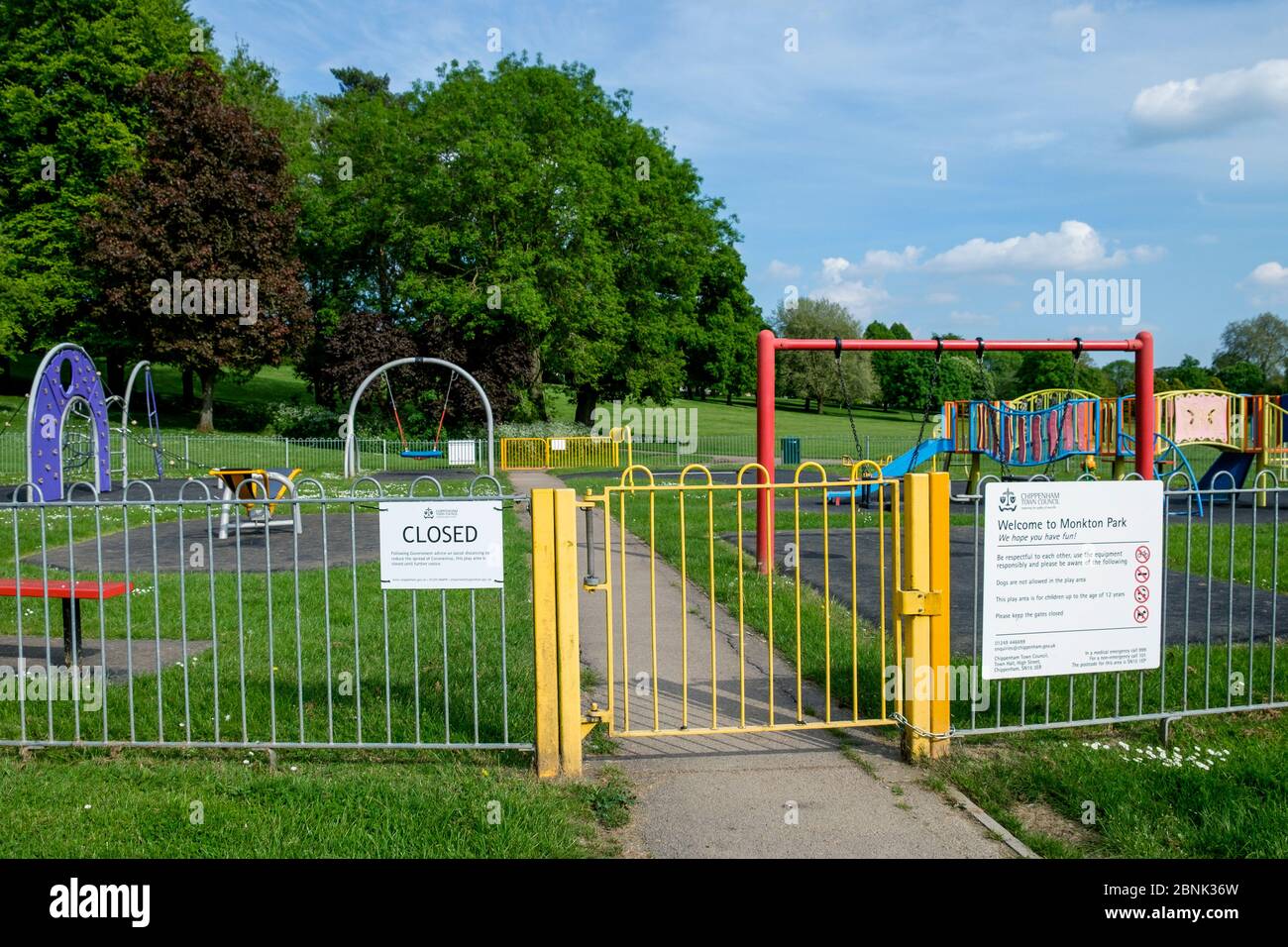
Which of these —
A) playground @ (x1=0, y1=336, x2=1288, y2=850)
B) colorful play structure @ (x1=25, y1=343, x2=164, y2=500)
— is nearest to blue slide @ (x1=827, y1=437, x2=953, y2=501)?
playground @ (x1=0, y1=336, x2=1288, y2=850)

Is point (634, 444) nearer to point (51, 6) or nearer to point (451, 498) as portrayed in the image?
point (51, 6)

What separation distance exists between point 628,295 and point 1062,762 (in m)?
41.3

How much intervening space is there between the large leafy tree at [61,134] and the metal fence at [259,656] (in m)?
33.7

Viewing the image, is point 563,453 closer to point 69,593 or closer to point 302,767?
point 69,593

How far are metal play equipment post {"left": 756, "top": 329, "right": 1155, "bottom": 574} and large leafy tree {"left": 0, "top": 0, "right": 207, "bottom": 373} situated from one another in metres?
36.3

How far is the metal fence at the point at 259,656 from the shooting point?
5605 mm

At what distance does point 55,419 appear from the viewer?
66.7ft

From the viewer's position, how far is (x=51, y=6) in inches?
1587

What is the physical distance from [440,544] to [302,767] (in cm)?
141

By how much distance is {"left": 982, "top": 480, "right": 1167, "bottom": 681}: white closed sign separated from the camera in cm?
557

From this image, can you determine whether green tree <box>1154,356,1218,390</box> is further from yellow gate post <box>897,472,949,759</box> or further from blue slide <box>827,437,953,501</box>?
yellow gate post <box>897,472,949,759</box>

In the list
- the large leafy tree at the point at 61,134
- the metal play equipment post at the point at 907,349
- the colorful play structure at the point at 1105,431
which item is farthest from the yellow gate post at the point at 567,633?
the large leafy tree at the point at 61,134

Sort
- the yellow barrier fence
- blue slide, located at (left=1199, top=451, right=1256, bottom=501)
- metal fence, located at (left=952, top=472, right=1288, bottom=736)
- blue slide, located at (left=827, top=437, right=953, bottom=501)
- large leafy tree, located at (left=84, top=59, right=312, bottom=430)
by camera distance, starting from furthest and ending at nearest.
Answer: large leafy tree, located at (left=84, top=59, right=312, bottom=430) → the yellow barrier fence → blue slide, located at (left=1199, top=451, right=1256, bottom=501) → blue slide, located at (left=827, top=437, right=953, bottom=501) → metal fence, located at (left=952, top=472, right=1288, bottom=736)

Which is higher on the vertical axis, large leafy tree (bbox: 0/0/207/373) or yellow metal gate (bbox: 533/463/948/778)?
large leafy tree (bbox: 0/0/207/373)
